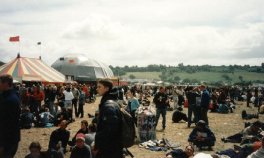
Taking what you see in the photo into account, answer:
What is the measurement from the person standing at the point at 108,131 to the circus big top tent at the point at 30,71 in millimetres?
25599

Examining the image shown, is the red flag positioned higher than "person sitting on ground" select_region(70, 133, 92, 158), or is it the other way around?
the red flag

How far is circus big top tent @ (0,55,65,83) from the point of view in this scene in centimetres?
3046

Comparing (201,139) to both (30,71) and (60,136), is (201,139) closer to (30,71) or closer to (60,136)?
(60,136)

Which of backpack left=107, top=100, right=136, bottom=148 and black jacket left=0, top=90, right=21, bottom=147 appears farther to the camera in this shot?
black jacket left=0, top=90, right=21, bottom=147

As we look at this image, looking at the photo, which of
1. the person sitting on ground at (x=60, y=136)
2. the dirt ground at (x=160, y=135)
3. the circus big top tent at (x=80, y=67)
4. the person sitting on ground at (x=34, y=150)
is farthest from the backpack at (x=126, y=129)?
the circus big top tent at (x=80, y=67)

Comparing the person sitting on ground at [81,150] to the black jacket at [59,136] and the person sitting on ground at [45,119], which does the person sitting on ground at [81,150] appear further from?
the person sitting on ground at [45,119]

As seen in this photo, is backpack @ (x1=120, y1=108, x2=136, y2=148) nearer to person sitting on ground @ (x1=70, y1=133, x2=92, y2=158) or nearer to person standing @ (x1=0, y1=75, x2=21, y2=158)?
person standing @ (x1=0, y1=75, x2=21, y2=158)

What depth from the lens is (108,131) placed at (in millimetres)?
4723

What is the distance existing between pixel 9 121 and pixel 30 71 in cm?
2838

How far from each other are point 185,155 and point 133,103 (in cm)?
690

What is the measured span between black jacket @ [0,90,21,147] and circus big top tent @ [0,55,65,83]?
24769 millimetres

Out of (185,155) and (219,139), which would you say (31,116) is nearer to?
(219,139)

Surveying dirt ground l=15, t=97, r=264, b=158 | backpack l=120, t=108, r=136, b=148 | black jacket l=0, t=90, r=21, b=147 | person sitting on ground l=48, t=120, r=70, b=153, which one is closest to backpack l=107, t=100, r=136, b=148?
backpack l=120, t=108, r=136, b=148

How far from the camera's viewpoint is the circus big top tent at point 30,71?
99.9 feet
